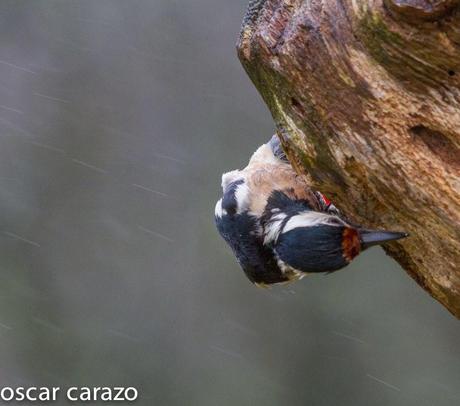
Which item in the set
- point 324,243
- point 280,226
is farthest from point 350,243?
point 280,226

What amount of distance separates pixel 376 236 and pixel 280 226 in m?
0.44

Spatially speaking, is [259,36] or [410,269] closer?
[259,36]

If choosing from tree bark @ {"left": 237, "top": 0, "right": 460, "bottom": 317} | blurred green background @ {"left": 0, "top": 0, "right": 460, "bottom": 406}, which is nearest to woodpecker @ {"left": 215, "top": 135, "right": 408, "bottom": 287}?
tree bark @ {"left": 237, "top": 0, "right": 460, "bottom": 317}

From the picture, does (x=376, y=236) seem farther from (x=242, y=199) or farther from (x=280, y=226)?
(x=242, y=199)

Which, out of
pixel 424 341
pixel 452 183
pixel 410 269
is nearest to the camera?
pixel 452 183

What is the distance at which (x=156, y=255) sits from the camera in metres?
5.23

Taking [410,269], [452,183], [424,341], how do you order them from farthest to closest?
1. [424,341]
2. [410,269]
3. [452,183]

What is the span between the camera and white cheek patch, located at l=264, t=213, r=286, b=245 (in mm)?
2648

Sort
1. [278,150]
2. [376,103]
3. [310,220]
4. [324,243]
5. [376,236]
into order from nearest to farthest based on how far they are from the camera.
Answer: [376,103]
[376,236]
[324,243]
[310,220]
[278,150]

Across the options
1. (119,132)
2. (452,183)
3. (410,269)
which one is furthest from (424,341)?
(452,183)

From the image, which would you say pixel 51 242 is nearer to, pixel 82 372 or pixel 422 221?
pixel 82 372

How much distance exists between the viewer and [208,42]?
5012mm

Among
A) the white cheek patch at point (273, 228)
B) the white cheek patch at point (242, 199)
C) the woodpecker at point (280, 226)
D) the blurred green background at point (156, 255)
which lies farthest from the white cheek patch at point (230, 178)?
the blurred green background at point (156, 255)

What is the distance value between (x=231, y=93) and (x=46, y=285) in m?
1.53
